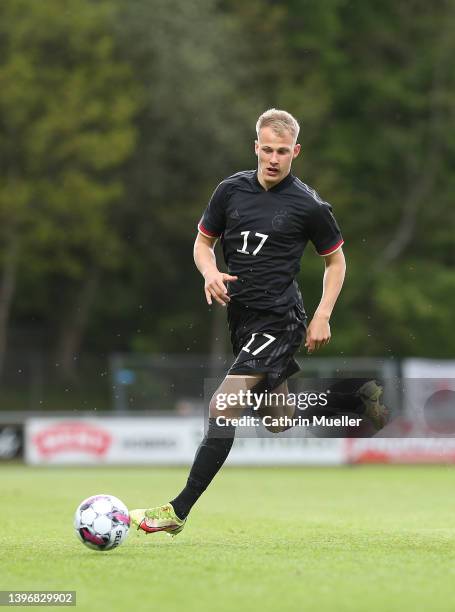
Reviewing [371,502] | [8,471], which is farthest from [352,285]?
[371,502]

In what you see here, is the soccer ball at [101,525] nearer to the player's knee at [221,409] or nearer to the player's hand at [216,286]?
the player's knee at [221,409]

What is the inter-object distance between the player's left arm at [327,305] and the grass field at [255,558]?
1.20 metres

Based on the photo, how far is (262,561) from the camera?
705 cm

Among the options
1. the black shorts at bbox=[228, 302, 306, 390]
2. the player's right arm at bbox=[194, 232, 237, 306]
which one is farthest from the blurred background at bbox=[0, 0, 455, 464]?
the black shorts at bbox=[228, 302, 306, 390]

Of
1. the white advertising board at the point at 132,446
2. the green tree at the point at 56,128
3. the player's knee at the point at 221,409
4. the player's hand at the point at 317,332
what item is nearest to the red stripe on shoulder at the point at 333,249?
the player's hand at the point at 317,332

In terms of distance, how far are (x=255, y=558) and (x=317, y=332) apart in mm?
1391

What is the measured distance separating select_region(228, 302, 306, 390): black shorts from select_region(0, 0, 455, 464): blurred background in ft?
81.5

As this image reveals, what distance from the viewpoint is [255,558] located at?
7203mm

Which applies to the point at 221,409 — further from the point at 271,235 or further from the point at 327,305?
the point at 271,235

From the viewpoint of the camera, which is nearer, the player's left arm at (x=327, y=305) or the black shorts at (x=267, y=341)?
the player's left arm at (x=327, y=305)

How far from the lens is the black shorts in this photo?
7.94 meters

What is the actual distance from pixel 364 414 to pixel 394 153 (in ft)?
121

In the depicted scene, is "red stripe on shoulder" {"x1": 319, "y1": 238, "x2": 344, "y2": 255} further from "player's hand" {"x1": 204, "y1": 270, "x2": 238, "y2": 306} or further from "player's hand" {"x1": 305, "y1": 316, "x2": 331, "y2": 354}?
"player's hand" {"x1": 204, "y1": 270, "x2": 238, "y2": 306}

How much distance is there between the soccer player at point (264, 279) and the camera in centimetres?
786
